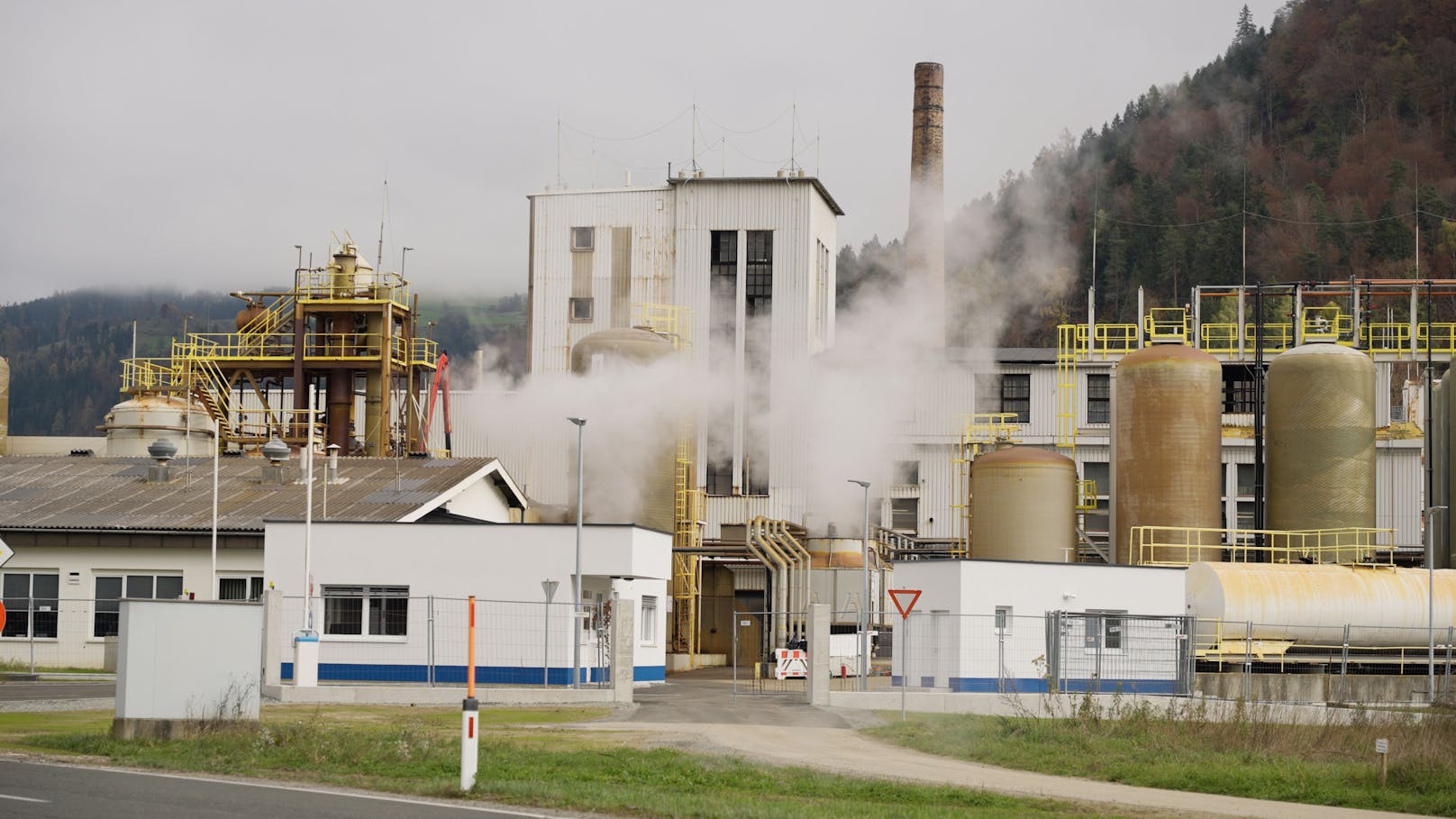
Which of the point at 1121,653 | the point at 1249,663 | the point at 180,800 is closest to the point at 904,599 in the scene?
the point at 1121,653

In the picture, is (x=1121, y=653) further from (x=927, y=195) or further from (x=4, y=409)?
(x=4, y=409)

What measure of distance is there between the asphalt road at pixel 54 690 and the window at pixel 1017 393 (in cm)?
4037

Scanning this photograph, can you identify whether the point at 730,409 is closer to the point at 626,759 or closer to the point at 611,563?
the point at 611,563

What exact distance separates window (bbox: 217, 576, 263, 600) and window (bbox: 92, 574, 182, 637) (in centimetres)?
119

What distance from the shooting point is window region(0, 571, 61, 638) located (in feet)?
150

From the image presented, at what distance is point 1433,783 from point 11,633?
37730 millimetres

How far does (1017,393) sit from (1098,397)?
11.1ft

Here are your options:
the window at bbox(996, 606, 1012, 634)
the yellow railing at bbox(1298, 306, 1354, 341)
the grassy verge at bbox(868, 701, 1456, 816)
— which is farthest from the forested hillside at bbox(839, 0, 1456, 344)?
the grassy verge at bbox(868, 701, 1456, 816)

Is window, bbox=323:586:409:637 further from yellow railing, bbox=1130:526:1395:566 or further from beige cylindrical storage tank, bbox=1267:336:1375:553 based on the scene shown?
beige cylindrical storage tank, bbox=1267:336:1375:553

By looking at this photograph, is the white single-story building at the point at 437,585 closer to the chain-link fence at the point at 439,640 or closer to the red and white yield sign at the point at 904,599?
the chain-link fence at the point at 439,640

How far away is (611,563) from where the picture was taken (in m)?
41.2

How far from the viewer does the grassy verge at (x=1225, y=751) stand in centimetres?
2106

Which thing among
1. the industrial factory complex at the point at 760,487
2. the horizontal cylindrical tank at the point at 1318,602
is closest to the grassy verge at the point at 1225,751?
the industrial factory complex at the point at 760,487

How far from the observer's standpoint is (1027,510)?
161 feet
